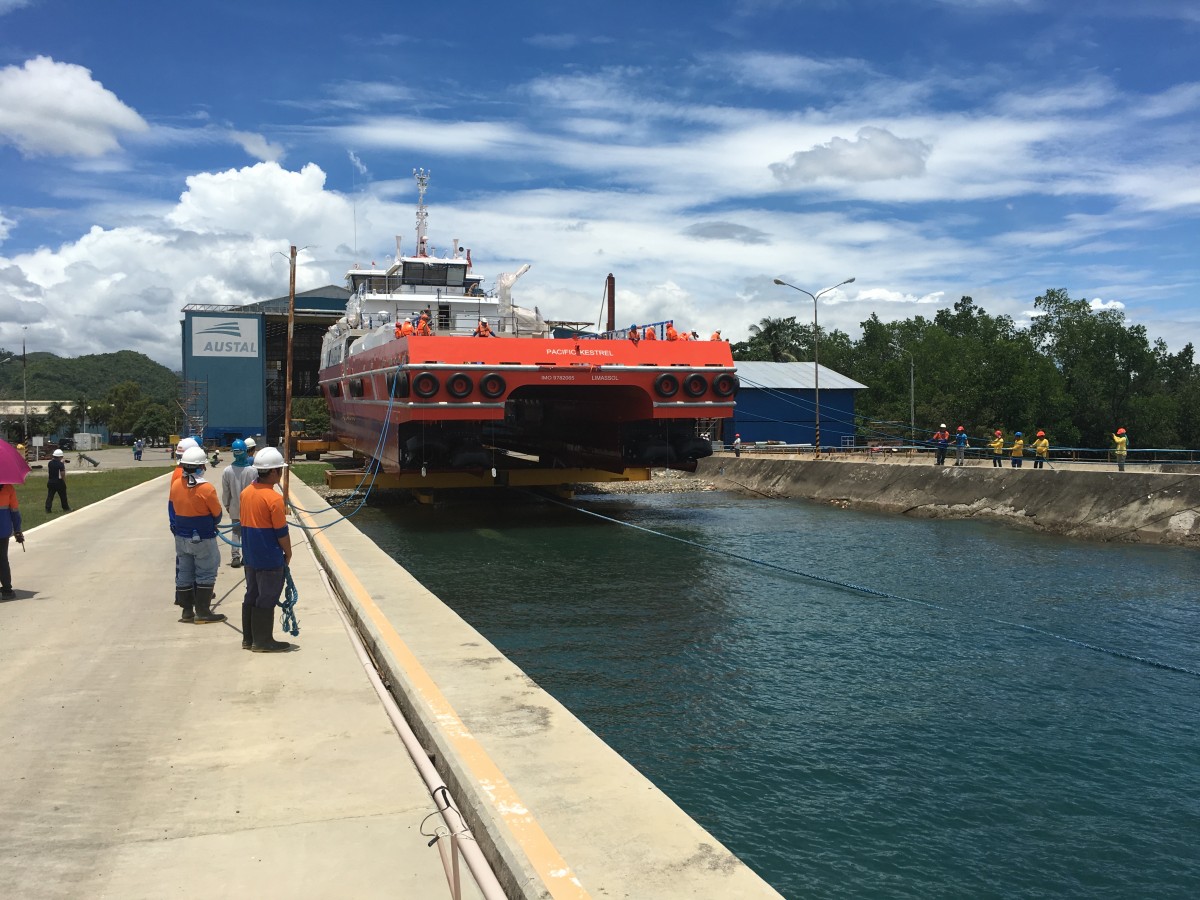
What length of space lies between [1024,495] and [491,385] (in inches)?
440

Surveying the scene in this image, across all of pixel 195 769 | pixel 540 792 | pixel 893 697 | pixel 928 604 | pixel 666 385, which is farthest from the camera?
pixel 666 385

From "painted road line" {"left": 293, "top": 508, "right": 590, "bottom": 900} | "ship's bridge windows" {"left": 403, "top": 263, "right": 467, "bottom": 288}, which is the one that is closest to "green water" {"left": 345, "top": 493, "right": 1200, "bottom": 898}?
"painted road line" {"left": 293, "top": 508, "right": 590, "bottom": 900}

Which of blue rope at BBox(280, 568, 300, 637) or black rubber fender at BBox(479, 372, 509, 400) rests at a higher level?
black rubber fender at BBox(479, 372, 509, 400)

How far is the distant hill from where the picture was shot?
150000 mm

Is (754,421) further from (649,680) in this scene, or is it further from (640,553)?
(649,680)

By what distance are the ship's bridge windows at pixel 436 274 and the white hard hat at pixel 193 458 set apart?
18.4m

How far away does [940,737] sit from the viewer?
6477 millimetres

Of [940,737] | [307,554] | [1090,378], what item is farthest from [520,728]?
[1090,378]

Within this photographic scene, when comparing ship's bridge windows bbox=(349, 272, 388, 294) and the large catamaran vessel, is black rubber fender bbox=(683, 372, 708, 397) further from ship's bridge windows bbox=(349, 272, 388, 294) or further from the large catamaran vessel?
ship's bridge windows bbox=(349, 272, 388, 294)

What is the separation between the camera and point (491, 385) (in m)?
16.0

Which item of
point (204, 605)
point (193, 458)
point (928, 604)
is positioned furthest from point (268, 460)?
point (928, 604)

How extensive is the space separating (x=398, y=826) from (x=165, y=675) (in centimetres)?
306

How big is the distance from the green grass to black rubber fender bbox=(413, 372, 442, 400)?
4.81m

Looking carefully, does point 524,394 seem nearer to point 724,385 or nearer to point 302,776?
point 724,385
